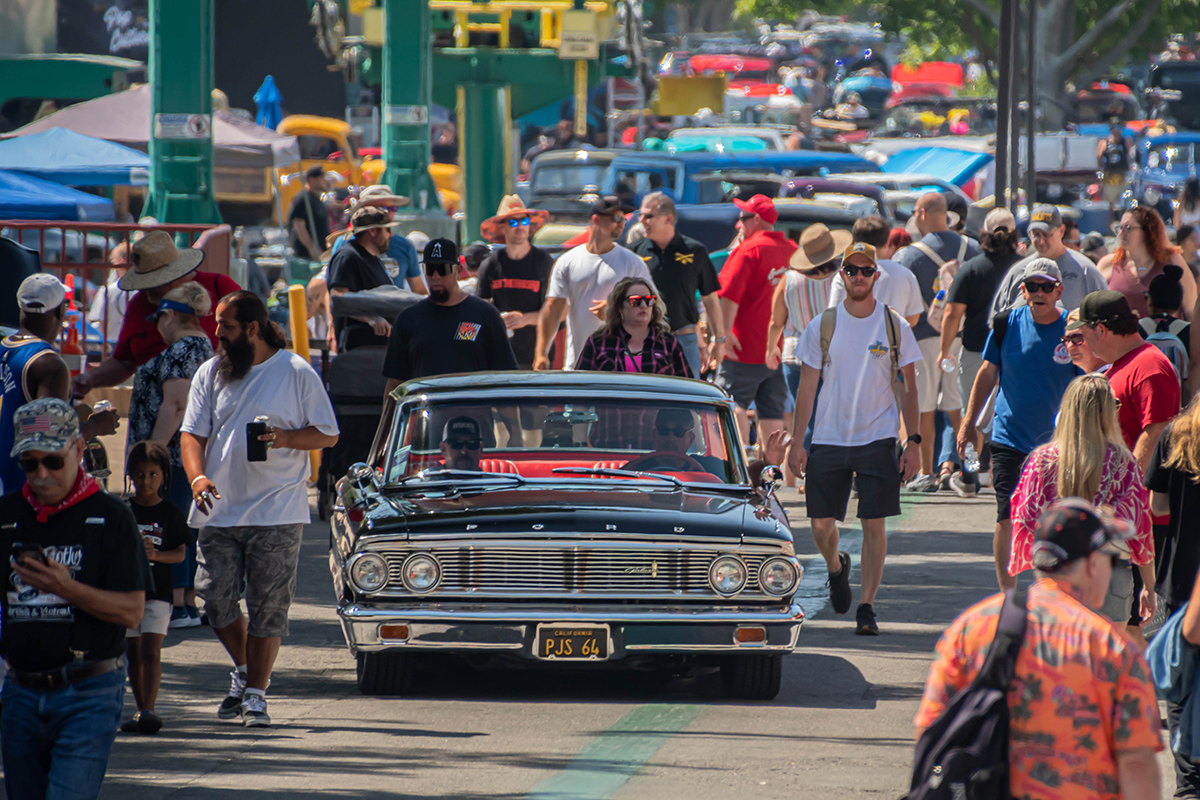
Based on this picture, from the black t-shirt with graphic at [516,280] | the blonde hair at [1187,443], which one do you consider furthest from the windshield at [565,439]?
the black t-shirt with graphic at [516,280]

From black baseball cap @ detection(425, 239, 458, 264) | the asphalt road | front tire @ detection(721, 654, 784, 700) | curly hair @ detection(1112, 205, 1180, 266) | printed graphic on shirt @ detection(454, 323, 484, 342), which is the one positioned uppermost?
curly hair @ detection(1112, 205, 1180, 266)

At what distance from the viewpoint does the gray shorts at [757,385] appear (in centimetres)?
1353

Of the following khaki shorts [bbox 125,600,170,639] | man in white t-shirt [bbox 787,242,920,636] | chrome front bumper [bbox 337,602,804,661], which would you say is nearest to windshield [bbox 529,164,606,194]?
man in white t-shirt [bbox 787,242,920,636]

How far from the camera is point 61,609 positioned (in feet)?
16.8

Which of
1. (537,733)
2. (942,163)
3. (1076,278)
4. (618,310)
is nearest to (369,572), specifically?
(537,733)

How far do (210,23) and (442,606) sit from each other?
30.0 feet

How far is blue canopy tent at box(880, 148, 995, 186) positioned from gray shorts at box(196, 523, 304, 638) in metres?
25.8

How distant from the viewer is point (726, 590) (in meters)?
7.54

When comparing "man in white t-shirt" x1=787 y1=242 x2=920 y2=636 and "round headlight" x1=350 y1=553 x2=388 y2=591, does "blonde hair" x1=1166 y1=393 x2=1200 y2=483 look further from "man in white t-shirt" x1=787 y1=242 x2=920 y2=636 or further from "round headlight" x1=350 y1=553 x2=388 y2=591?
"round headlight" x1=350 y1=553 x2=388 y2=591

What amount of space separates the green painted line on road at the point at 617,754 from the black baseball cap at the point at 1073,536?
8.50 feet

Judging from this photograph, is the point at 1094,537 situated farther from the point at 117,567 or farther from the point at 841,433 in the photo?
the point at 841,433

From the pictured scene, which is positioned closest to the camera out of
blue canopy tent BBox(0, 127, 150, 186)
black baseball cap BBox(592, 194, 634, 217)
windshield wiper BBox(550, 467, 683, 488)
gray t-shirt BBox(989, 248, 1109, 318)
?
windshield wiper BBox(550, 467, 683, 488)

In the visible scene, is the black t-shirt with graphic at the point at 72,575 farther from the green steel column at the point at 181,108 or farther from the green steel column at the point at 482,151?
→ the green steel column at the point at 482,151

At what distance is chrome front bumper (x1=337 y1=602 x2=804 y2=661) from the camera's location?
A: 7.41 metres
